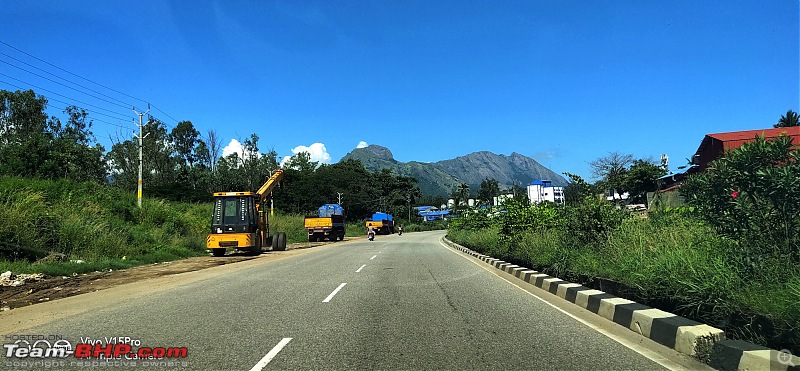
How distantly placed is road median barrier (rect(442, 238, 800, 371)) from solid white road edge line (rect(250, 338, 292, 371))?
4551 millimetres

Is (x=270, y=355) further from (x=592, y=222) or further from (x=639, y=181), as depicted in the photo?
(x=639, y=181)

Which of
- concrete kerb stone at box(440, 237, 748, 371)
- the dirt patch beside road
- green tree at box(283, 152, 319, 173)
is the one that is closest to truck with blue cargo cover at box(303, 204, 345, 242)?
the dirt patch beside road

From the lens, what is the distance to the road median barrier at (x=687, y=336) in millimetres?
4582

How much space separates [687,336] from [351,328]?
4.11 m

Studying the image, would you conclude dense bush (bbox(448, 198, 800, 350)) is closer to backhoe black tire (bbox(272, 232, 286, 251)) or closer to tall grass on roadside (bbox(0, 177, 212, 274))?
tall grass on roadside (bbox(0, 177, 212, 274))

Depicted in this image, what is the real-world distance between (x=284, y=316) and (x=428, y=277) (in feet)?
20.5

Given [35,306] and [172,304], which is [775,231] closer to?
[172,304]

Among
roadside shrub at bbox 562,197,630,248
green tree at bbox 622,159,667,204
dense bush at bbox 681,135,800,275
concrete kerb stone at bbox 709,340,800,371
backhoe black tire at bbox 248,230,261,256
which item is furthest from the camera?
green tree at bbox 622,159,667,204

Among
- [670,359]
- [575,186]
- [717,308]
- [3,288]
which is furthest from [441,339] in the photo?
[3,288]

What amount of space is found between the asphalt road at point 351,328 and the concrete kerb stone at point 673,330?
0.57 meters

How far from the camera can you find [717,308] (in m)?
5.96

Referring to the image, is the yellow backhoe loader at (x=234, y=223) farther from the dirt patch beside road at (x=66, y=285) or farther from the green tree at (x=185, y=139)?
the green tree at (x=185, y=139)

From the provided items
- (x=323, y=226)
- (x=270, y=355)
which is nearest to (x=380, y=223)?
(x=323, y=226)

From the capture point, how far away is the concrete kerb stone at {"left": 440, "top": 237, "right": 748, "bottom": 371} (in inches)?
182
